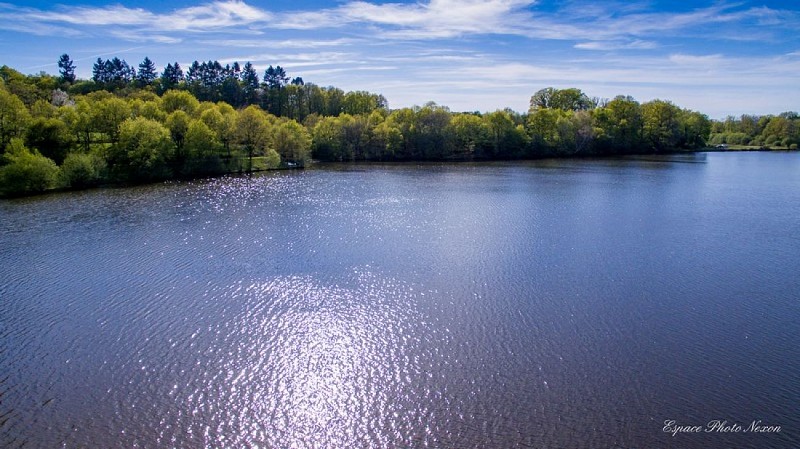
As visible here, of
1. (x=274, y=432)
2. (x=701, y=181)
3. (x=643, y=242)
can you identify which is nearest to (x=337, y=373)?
(x=274, y=432)

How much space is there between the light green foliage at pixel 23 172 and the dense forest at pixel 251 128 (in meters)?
0.11

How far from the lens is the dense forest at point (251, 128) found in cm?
5947

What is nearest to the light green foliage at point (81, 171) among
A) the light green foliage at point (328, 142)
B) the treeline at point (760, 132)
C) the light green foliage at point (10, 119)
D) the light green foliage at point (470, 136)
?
the light green foliage at point (10, 119)

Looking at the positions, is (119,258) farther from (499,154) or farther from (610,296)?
(499,154)

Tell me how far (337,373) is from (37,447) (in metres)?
8.56

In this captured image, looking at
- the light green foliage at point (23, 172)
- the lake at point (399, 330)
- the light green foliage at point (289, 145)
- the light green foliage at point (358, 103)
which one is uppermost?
the light green foliage at point (358, 103)

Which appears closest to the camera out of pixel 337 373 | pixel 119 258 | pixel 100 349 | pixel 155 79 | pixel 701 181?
pixel 337 373

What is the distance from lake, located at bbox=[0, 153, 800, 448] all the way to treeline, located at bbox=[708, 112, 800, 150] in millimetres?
112696

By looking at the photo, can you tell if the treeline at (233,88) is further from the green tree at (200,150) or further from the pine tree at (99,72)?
the green tree at (200,150)

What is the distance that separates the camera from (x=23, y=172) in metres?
50.1

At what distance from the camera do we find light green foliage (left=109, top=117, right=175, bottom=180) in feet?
204

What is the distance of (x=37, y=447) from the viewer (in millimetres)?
13203

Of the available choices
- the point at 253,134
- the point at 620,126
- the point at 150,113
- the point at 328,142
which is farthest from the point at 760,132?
the point at 150,113

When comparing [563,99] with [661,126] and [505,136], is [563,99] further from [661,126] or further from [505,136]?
[505,136]
